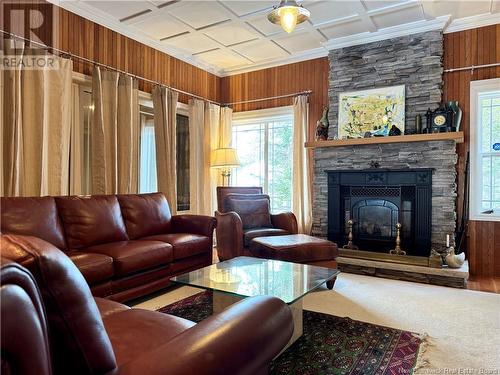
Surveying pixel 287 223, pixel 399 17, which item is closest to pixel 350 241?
pixel 287 223

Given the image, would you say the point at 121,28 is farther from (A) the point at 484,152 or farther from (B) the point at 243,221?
(A) the point at 484,152

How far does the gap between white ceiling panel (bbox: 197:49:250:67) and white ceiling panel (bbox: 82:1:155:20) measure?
1.37m

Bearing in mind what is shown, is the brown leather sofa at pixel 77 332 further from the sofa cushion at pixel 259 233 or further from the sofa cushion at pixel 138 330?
the sofa cushion at pixel 259 233

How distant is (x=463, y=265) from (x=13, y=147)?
4536 mm

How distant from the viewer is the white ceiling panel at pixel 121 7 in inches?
143

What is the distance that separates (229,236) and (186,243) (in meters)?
0.65

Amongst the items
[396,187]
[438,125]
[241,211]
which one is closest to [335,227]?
[396,187]

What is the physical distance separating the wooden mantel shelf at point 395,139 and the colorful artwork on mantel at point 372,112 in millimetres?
134

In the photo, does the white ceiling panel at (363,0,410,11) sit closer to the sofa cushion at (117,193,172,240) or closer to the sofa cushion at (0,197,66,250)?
the sofa cushion at (117,193,172,240)

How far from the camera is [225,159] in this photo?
507 cm

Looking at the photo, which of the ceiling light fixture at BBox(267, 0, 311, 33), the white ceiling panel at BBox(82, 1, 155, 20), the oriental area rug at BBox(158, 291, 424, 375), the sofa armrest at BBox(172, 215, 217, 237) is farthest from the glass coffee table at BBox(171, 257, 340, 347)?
the white ceiling panel at BBox(82, 1, 155, 20)

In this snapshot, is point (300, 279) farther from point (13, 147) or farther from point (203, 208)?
point (203, 208)

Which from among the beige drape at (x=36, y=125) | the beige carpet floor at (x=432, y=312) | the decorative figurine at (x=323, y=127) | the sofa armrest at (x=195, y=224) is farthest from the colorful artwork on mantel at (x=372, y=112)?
the beige drape at (x=36, y=125)

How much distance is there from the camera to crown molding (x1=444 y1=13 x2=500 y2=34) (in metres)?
3.81
